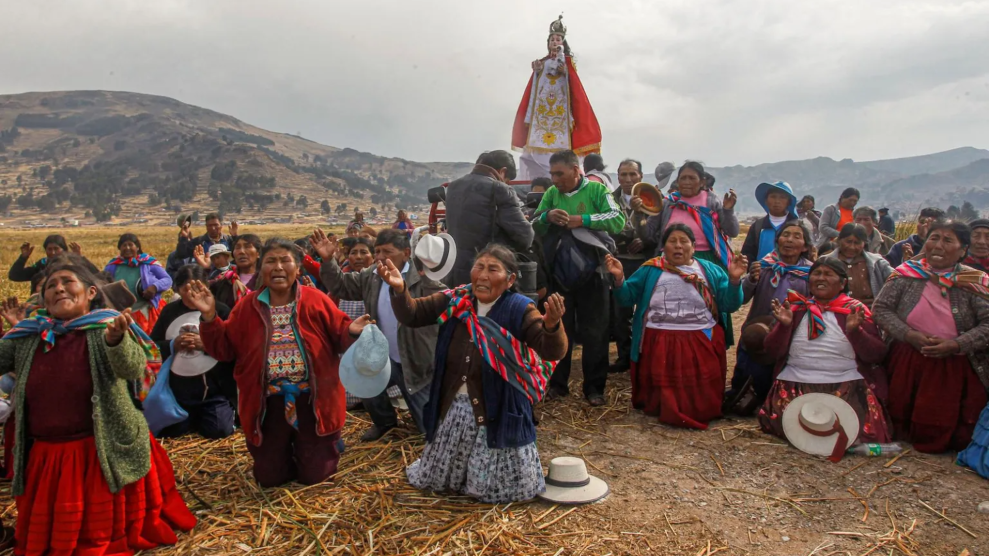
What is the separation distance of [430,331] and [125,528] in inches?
94.8

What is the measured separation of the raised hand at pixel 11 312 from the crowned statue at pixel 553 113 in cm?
861

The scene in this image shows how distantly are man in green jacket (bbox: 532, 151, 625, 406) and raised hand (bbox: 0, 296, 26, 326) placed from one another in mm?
3954

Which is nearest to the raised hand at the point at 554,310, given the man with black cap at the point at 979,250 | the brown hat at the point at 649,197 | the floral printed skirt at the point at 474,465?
the floral printed skirt at the point at 474,465

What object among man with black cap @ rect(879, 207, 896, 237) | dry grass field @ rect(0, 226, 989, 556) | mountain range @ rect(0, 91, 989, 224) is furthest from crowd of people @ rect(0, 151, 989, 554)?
mountain range @ rect(0, 91, 989, 224)

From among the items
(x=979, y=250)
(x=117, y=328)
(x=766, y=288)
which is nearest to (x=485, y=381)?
(x=117, y=328)

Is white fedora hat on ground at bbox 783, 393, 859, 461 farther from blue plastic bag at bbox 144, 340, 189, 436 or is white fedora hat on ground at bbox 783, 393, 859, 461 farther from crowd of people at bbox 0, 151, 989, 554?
blue plastic bag at bbox 144, 340, 189, 436

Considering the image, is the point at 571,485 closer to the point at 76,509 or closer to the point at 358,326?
the point at 358,326

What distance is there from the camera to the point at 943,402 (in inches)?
181

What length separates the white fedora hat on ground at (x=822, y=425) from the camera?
459 cm

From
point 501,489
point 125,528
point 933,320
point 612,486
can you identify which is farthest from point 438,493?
point 933,320

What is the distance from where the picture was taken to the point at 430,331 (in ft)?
16.4

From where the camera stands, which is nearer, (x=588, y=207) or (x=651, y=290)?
(x=651, y=290)

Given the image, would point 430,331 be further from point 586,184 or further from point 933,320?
point 933,320

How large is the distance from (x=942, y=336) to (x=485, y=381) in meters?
3.48
